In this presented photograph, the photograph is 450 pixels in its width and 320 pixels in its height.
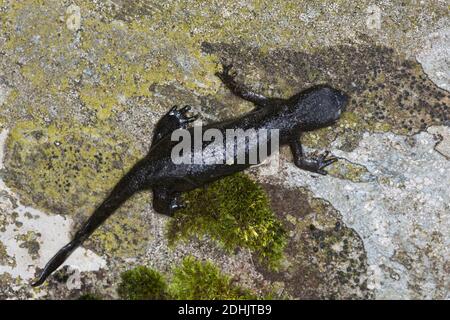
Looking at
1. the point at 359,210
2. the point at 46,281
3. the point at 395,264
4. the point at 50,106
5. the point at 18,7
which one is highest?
the point at 18,7

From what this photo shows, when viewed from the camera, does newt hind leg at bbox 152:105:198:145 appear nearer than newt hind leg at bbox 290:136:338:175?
No

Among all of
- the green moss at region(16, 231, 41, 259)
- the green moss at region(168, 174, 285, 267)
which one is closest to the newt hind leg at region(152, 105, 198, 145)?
the green moss at region(168, 174, 285, 267)

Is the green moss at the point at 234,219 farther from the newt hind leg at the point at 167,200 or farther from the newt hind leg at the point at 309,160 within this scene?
the newt hind leg at the point at 309,160

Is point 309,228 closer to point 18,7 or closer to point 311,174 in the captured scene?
point 311,174

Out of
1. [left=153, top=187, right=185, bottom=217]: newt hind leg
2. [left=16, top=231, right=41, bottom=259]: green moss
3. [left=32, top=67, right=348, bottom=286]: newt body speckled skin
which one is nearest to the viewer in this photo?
[left=32, top=67, right=348, bottom=286]: newt body speckled skin

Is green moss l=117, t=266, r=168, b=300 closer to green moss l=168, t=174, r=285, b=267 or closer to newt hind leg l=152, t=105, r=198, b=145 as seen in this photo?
green moss l=168, t=174, r=285, b=267

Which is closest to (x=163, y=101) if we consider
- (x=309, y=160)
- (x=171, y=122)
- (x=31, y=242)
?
(x=171, y=122)

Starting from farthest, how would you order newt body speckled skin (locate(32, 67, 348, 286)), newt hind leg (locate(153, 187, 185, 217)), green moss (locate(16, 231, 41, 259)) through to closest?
green moss (locate(16, 231, 41, 259)) → newt hind leg (locate(153, 187, 185, 217)) → newt body speckled skin (locate(32, 67, 348, 286))

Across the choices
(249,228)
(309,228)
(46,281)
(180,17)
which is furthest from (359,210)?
(46,281)

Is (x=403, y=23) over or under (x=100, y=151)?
over
